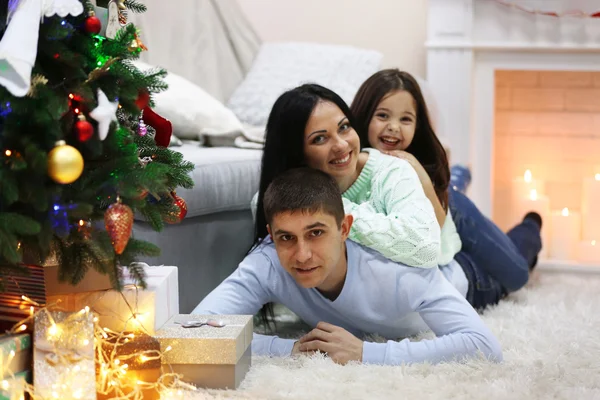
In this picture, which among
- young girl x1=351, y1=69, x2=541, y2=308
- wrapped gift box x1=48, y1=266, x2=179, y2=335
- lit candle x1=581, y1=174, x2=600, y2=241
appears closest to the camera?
wrapped gift box x1=48, y1=266, x2=179, y2=335

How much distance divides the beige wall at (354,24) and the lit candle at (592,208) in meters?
0.81

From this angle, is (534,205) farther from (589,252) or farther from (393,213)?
(393,213)

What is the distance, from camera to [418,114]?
88.7 inches

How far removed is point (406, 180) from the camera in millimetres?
1888

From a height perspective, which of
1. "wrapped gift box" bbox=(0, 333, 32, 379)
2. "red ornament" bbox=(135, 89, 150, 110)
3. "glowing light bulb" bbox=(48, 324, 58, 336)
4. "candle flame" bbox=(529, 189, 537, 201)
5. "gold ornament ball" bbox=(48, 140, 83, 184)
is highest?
"red ornament" bbox=(135, 89, 150, 110)

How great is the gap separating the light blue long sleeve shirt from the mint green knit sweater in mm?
32

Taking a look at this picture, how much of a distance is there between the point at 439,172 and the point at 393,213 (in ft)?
1.38

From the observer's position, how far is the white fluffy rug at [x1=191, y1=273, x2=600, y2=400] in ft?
4.67

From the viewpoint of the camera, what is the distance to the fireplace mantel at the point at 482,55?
313cm

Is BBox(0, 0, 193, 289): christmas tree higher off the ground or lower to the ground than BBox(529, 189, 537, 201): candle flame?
higher

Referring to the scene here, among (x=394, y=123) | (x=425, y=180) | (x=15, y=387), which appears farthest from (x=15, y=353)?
(x=394, y=123)

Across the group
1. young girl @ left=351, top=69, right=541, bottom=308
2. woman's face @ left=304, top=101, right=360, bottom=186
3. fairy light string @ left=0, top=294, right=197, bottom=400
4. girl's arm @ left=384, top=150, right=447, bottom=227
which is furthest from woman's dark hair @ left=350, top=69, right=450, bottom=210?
fairy light string @ left=0, top=294, right=197, bottom=400

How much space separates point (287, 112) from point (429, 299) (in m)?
0.53

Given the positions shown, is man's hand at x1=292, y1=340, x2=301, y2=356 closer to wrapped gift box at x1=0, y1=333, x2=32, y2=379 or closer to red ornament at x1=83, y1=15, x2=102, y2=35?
wrapped gift box at x1=0, y1=333, x2=32, y2=379
